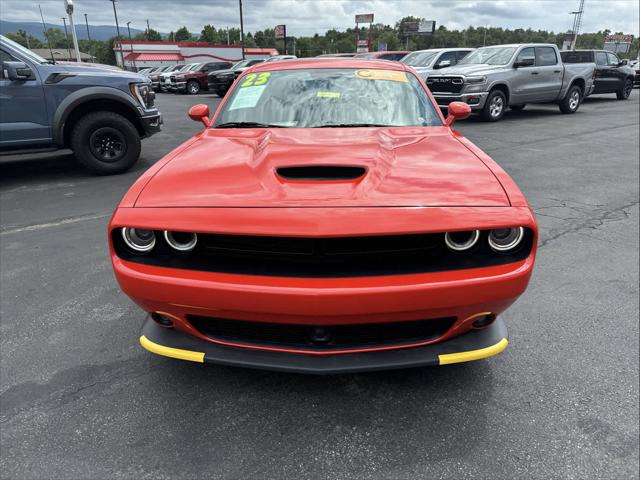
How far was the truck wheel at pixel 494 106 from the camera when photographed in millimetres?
11047

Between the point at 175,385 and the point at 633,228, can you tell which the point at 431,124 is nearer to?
the point at 175,385

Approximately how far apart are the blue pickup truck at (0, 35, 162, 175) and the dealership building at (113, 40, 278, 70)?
45744 millimetres

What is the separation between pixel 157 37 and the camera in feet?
367

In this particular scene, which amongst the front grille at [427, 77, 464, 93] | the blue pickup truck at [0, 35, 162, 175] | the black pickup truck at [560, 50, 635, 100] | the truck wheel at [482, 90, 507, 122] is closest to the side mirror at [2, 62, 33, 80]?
the blue pickup truck at [0, 35, 162, 175]

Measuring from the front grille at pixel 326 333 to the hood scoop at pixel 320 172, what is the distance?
0.65 m

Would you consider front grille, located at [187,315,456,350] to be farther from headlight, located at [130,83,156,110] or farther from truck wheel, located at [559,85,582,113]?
truck wheel, located at [559,85,582,113]

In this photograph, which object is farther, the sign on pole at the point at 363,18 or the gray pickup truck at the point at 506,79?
the sign on pole at the point at 363,18

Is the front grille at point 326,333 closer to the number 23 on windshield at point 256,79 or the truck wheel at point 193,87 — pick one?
the number 23 on windshield at point 256,79

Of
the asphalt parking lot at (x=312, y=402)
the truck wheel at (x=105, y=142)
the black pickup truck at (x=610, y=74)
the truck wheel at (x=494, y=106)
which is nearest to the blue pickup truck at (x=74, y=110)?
the truck wheel at (x=105, y=142)

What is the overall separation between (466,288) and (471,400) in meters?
0.74

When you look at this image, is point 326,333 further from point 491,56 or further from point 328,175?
point 491,56

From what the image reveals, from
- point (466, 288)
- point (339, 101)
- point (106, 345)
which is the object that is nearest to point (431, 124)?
point (339, 101)

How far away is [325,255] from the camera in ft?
5.74

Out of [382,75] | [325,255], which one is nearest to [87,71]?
[382,75]
